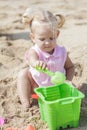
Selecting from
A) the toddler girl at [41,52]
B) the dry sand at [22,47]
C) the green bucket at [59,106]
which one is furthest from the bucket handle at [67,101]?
the toddler girl at [41,52]

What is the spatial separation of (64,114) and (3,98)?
2.10 feet

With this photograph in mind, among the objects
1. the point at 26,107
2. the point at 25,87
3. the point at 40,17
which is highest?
the point at 40,17

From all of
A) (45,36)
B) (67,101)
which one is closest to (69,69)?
(45,36)

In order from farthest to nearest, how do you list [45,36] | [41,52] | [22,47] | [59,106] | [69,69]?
1. [22,47]
2. [69,69]
3. [41,52]
4. [45,36]
5. [59,106]

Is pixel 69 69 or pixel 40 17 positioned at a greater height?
pixel 40 17

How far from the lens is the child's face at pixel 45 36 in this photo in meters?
2.50

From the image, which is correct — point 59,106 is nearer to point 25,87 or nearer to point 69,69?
point 25,87

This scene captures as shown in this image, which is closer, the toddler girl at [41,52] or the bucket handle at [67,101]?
the bucket handle at [67,101]

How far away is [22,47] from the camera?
388 cm

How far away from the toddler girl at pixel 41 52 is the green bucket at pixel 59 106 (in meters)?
0.22

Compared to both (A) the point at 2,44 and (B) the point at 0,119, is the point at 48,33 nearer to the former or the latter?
(B) the point at 0,119

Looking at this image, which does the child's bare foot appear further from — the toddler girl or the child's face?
the child's face

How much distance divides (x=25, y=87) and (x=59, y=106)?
0.48 metres

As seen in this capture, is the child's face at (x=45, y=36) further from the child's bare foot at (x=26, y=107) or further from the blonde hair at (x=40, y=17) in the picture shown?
the child's bare foot at (x=26, y=107)
